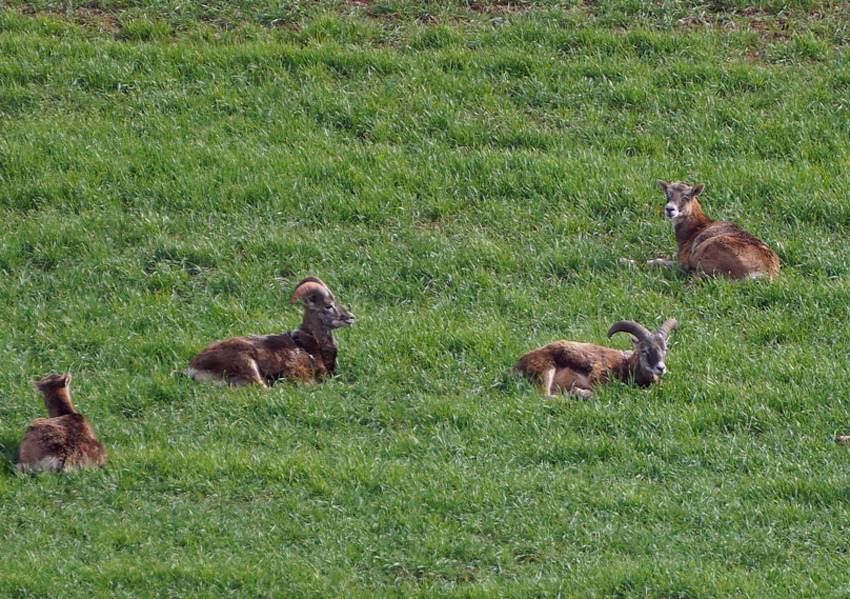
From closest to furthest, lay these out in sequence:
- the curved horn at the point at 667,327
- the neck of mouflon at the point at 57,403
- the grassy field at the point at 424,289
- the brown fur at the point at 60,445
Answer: the grassy field at the point at 424,289, the brown fur at the point at 60,445, the neck of mouflon at the point at 57,403, the curved horn at the point at 667,327

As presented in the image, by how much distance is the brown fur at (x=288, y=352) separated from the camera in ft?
34.6

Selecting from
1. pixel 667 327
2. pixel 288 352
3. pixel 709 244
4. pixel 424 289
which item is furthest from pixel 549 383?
pixel 709 244

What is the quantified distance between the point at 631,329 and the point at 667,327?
47 centimetres

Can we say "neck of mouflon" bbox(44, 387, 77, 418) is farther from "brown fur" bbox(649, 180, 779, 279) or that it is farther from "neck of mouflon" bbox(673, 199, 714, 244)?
"neck of mouflon" bbox(673, 199, 714, 244)

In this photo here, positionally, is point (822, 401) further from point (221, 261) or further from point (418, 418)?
point (221, 261)

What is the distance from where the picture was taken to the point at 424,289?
41.3 feet

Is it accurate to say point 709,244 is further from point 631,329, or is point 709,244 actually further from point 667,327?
point 631,329

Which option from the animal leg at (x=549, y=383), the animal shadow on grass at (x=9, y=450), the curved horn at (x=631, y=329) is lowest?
the animal leg at (x=549, y=383)

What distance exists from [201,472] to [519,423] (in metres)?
2.61

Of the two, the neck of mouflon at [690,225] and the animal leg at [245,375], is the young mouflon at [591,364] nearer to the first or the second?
the animal leg at [245,375]

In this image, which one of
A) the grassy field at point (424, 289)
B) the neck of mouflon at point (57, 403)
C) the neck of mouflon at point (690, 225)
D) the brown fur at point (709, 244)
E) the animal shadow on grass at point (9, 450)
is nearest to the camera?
the grassy field at point (424, 289)

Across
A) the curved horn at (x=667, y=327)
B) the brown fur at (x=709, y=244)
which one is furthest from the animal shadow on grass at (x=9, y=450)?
the brown fur at (x=709, y=244)

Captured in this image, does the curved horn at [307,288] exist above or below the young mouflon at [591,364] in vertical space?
above

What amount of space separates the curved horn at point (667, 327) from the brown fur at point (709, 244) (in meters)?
1.62
